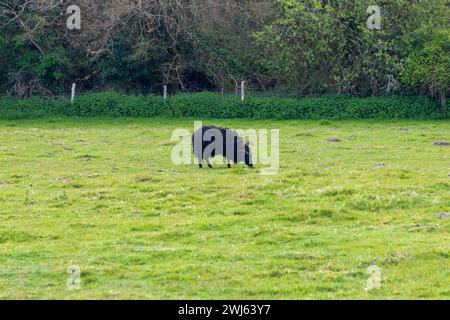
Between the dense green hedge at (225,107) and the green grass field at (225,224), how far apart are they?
10795 millimetres

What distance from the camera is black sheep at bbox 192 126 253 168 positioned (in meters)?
24.5

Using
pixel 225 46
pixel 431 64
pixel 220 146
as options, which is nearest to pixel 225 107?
pixel 225 46

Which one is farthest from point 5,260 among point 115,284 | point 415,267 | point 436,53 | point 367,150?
point 436,53

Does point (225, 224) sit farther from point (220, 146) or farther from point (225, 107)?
point (225, 107)

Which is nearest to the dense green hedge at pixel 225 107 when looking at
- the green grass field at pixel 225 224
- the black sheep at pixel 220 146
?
the green grass field at pixel 225 224

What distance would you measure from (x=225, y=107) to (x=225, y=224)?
2425 cm

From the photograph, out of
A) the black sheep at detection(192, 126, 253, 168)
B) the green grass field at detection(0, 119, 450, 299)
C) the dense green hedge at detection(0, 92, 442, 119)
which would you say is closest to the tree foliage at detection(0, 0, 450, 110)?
the dense green hedge at detection(0, 92, 442, 119)

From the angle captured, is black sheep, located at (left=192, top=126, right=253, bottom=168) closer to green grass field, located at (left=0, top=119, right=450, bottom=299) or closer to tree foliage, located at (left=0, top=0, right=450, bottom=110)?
green grass field, located at (left=0, top=119, right=450, bottom=299)

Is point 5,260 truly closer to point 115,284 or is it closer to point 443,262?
point 115,284

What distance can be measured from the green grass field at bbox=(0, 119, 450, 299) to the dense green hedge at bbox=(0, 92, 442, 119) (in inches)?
425

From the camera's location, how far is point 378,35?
42.2 metres

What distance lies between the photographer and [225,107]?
41000mm

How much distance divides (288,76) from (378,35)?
5.20 m

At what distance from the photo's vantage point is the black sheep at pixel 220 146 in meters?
24.5
